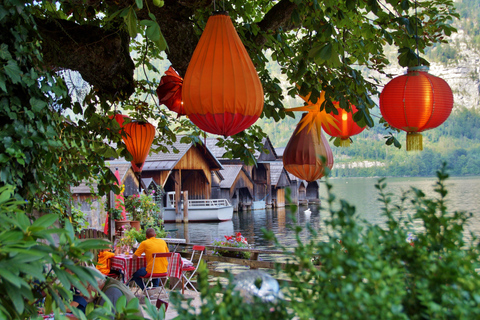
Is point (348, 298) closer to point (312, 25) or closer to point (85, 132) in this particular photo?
point (312, 25)

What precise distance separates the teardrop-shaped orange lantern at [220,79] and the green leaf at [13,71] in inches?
36.8

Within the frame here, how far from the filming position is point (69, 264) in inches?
48.9

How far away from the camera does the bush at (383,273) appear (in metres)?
0.93

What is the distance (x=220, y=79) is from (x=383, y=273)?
6.15ft

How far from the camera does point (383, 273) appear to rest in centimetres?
94

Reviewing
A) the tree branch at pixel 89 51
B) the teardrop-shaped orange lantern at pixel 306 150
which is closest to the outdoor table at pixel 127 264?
the teardrop-shaped orange lantern at pixel 306 150

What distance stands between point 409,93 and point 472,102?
168 meters

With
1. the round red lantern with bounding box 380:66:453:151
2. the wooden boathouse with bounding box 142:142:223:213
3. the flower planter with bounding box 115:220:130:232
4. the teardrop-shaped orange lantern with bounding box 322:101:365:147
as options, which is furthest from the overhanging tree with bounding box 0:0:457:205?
the wooden boathouse with bounding box 142:142:223:213

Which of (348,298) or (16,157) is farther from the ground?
(16,157)

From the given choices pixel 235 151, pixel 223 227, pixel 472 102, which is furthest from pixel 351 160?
pixel 235 151

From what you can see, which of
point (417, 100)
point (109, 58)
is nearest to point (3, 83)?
point (109, 58)

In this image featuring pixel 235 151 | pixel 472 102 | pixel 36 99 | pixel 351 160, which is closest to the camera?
pixel 36 99

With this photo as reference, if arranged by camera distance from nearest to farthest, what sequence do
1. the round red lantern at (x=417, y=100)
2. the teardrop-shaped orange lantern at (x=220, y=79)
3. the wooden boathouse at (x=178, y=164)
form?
the teardrop-shaped orange lantern at (x=220, y=79) < the round red lantern at (x=417, y=100) < the wooden boathouse at (x=178, y=164)

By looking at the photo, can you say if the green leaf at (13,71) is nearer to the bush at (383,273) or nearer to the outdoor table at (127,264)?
the bush at (383,273)
